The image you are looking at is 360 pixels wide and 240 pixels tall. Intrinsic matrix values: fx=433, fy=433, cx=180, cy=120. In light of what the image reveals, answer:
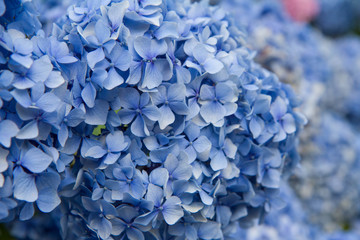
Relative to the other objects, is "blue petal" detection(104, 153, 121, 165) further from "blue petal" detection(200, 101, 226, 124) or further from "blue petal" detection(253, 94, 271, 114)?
"blue petal" detection(253, 94, 271, 114)

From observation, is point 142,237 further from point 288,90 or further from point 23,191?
point 288,90

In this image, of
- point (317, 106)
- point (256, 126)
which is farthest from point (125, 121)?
point (317, 106)

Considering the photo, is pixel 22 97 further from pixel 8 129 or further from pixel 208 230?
pixel 208 230

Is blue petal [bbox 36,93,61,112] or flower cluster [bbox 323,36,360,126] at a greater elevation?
blue petal [bbox 36,93,61,112]

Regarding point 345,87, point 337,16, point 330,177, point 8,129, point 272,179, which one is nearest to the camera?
point 8,129

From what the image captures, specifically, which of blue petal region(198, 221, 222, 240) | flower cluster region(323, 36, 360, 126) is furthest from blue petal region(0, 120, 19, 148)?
flower cluster region(323, 36, 360, 126)

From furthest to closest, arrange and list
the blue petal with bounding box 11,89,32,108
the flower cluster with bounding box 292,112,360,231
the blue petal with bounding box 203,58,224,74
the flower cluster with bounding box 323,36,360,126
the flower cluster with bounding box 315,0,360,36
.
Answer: the flower cluster with bounding box 315,0,360,36 → the flower cluster with bounding box 323,36,360,126 → the flower cluster with bounding box 292,112,360,231 → the blue petal with bounding box 203,58,224,74 → the blue petal with bounding box 11,89,32,108

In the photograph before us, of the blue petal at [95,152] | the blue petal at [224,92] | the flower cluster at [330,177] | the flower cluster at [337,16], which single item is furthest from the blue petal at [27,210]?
the flower cluster at [337,16]

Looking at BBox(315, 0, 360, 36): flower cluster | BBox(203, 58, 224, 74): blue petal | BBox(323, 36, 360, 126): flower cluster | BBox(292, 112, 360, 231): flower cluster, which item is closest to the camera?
BBox(203, 58, 224, 74): blue petal
